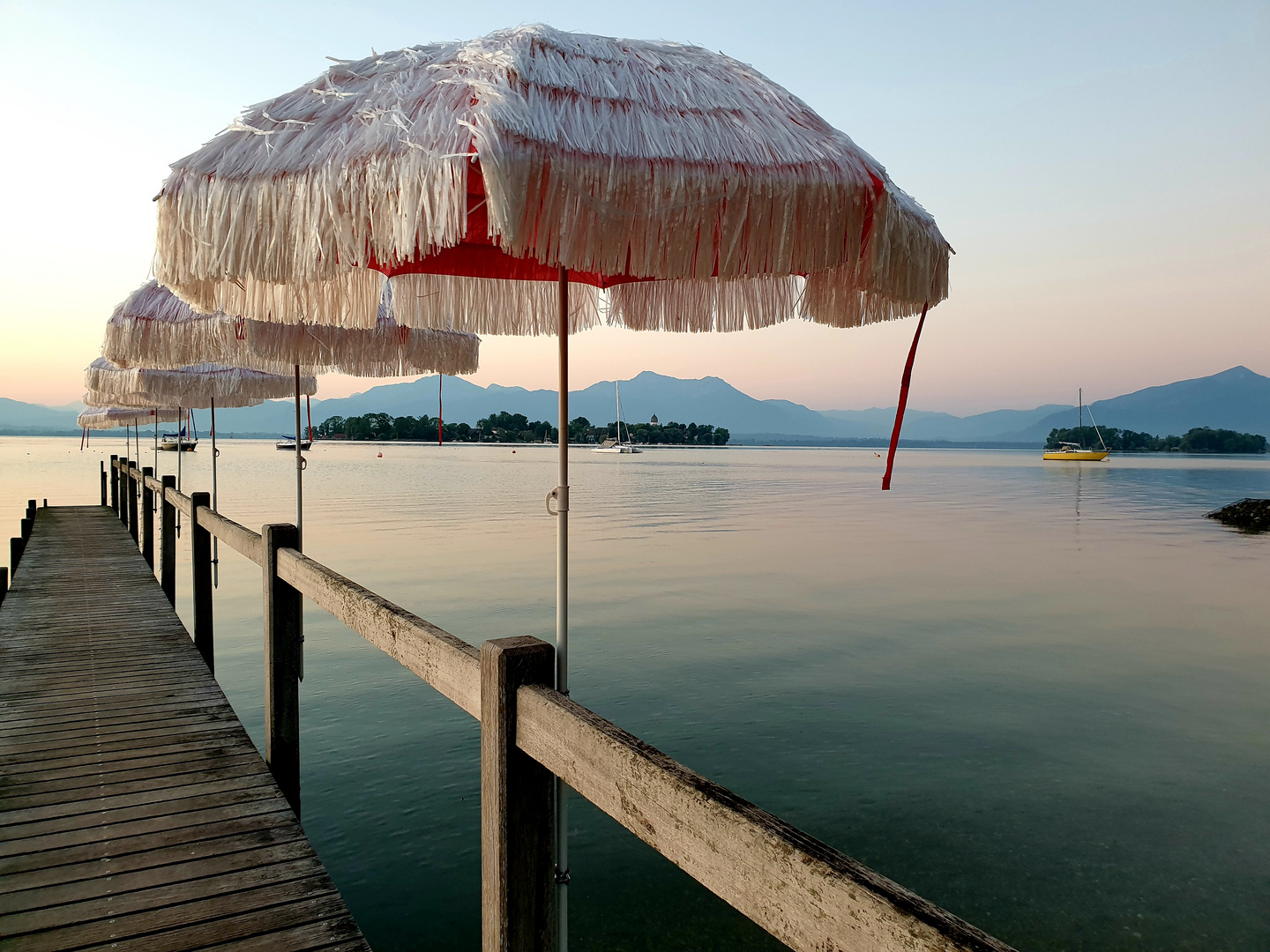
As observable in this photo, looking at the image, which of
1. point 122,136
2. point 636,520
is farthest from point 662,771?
point 636,520

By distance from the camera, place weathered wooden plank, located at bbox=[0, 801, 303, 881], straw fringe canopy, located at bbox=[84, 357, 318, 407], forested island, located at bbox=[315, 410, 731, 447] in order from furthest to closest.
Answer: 1. forested island, located at bbox=[315, 410, 731, 447]
2. straw fringe canopy, located at bbox=[84, 357, 318, 407]
3. weathered wooden plank, located at bbox=[0, 801, 303, 881]

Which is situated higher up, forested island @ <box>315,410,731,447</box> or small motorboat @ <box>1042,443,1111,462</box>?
forested island @ <box>315,410,731,447</box>

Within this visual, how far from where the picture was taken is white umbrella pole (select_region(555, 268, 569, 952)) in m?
2.12

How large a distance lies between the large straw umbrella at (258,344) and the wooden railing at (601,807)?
2922 mm

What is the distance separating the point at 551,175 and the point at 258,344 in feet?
14.7

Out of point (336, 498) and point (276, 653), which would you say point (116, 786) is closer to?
point (276, 653)

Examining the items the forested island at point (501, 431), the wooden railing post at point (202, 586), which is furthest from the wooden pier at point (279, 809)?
the forested island at point (501, 431)

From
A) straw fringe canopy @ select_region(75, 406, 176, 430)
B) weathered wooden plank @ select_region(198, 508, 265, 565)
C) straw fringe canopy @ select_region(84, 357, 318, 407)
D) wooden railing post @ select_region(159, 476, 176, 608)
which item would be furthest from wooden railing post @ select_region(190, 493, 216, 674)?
straw fringe canopy @ select_region(75, 406, 176, 430)

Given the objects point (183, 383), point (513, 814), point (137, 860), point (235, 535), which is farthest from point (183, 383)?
point (513, 814)

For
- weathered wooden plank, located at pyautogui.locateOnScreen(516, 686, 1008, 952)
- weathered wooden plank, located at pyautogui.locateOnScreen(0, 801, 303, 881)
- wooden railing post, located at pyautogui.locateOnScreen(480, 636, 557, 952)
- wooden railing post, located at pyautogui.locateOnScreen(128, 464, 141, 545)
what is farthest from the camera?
wooden railing post, located at pyautogui.locateOnScreen(128, 464, 141, 545)

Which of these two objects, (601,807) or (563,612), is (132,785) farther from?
(601,807)

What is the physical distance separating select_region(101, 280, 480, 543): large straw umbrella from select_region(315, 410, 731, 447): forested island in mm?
128062

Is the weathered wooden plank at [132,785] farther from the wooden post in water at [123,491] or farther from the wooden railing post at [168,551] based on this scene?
the wooden post in water at [123,491]

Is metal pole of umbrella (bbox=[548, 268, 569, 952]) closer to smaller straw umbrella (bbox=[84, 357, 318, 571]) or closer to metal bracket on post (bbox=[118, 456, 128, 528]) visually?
smaller straw umbrella (bbox=[84, 357, 318, 571])
